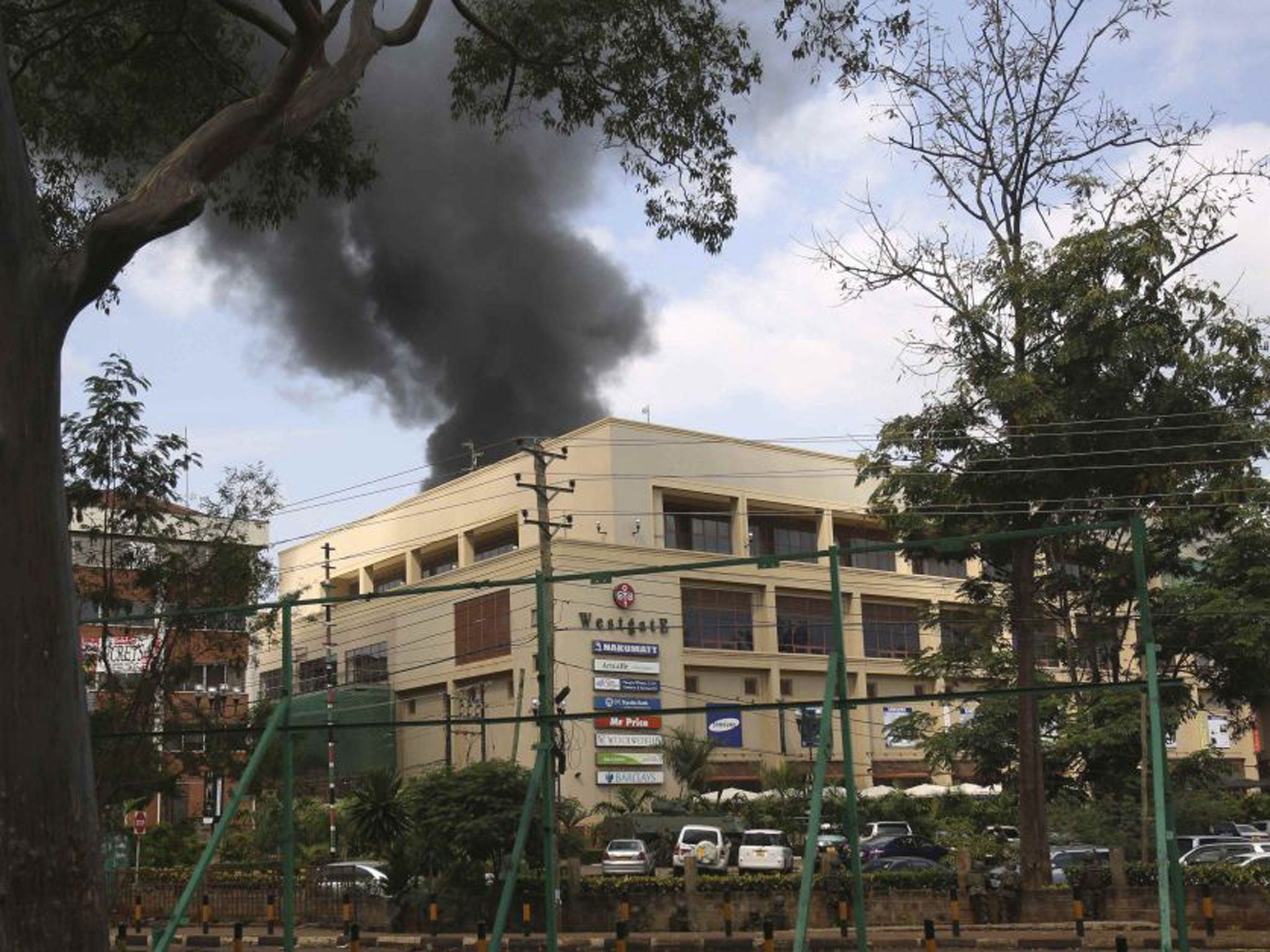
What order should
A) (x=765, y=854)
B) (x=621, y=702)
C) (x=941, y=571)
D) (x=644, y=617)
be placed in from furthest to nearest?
1. (x=941, y=571)
2. (x=644, y=617)
3. (x=621, y=702)
4. (x=765, y=854)

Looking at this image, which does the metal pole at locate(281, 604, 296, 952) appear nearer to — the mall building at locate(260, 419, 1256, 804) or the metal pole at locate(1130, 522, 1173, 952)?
the metal pole at locate(1130, 522, 1173, 952)

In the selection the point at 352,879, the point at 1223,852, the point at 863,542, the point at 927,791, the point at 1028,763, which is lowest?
the point at 927,791

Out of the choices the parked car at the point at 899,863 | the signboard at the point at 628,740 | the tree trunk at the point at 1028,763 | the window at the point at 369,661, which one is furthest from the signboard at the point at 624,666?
the tree trunk at the point at 1028,763

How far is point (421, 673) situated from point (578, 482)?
11.2 meters

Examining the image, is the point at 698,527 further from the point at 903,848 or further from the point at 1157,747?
the point at 1157,747

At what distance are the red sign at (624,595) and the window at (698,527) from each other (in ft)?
12.3

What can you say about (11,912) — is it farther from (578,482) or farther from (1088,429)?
(578,482)

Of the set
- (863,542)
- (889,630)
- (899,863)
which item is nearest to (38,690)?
(899,863)

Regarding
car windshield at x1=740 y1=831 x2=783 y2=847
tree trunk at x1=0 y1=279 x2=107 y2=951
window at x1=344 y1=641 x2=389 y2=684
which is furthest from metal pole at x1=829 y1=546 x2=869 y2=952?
window at x1=344 y1=641 x2=389 y2=684

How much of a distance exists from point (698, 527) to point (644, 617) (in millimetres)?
5996

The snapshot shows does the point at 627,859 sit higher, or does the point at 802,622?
the point at 802,622

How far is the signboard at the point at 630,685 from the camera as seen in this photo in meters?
54.8

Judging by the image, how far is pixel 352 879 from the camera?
98.1ft

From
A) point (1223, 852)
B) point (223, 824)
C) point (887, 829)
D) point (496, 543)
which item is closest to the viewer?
point (223, 824)
